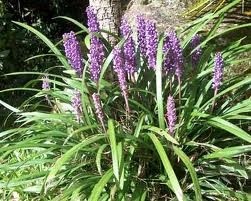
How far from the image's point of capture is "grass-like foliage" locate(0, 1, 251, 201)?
3418mm

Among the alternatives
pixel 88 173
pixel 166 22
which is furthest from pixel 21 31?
pixel 88 173

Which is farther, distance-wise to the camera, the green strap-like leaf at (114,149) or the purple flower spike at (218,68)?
the purple flower spike at (218,68)

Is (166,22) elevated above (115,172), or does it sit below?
above

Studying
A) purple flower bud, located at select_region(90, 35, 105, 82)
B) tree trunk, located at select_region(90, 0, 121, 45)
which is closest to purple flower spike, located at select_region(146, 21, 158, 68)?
purple flower bud, located at select_region(90, 35, 105, 82)

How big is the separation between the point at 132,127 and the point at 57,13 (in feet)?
15.2

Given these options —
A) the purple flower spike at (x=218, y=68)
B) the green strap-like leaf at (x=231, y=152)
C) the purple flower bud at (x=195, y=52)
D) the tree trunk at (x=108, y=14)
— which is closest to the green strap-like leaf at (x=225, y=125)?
the green strap-like leaf at (x=231, y=152)

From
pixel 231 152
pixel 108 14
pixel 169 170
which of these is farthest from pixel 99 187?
pixel 108 14

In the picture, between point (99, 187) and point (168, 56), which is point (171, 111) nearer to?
point (168, 56)

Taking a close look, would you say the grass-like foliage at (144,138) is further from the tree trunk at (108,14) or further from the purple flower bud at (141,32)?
the tree trunk at (108,14)

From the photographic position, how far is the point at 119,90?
3.97 m

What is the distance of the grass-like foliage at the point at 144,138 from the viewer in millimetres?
3418

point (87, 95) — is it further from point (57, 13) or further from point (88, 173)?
point (57, 13)

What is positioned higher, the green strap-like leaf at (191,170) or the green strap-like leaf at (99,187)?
the green strap-like leaf at (191,170)

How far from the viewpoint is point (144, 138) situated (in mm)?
3566
